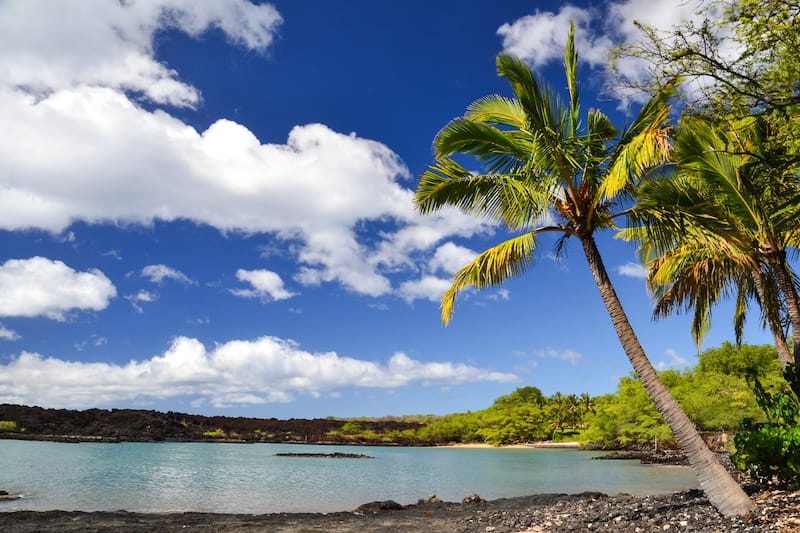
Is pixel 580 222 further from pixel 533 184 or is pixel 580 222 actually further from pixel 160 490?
pixel 160 490

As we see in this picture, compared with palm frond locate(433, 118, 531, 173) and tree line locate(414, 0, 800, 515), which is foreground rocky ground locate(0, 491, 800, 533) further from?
palm frond locate(433, 118, 531, 173)

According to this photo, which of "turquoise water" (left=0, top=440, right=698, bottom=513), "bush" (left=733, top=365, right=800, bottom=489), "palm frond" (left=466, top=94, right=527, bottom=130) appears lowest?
"turquoise water" (left=0, top=440, right=698, bottom=513)

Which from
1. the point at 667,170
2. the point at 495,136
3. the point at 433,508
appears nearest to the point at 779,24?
the point at 667,170

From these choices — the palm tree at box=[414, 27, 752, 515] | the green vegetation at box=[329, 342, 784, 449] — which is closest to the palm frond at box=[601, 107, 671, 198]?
the palm tree at box=[414, 27, 752, 515]

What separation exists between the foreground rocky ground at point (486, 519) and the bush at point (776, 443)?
43 centimetres

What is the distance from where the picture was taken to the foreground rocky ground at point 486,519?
902 cm

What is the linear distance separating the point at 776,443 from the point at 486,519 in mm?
6706

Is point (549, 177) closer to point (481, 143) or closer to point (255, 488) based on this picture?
point (481, 143)

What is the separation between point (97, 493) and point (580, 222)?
→ 22802mm

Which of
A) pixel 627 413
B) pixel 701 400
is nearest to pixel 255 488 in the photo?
pixel 701 400

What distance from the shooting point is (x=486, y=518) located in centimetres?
1373

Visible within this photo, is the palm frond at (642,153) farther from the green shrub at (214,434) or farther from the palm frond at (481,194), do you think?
the green shrub at (214,434)

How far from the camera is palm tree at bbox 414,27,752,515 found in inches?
394

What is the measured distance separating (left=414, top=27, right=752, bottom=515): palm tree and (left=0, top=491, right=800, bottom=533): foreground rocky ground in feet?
3.07
